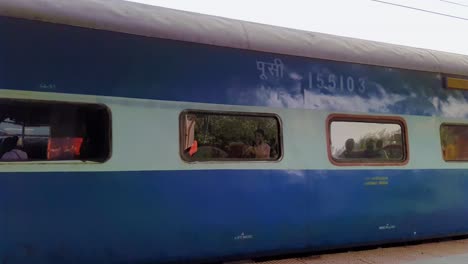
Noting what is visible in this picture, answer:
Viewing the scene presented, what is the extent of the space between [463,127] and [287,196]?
2.87 m

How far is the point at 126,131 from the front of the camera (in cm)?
413

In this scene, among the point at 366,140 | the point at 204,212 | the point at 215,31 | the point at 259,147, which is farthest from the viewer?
the point at 366,140

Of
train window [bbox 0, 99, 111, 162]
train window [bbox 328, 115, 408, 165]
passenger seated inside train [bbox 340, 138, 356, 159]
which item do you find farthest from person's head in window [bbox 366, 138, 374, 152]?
train window [bbox 0, 99, 111, 162]

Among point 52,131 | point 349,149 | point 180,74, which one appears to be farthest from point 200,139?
point 349,149

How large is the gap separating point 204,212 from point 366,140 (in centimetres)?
206

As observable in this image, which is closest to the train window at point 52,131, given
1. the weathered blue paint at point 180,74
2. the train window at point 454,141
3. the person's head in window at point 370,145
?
the weathered blue paint at point 180,74

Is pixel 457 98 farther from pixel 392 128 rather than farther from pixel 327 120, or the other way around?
pixel 327 120

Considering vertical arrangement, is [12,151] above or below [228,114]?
below

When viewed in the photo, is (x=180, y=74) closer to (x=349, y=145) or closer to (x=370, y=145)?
(x=349, y=145)

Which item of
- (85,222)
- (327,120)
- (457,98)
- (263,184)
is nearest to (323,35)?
(327,120)

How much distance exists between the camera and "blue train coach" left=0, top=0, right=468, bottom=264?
3836mm

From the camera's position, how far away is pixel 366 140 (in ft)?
17.9

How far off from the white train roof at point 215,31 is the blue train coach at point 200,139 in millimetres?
13

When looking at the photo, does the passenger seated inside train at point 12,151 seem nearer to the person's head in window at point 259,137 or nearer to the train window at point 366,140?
the person's head in window at point 259,137
